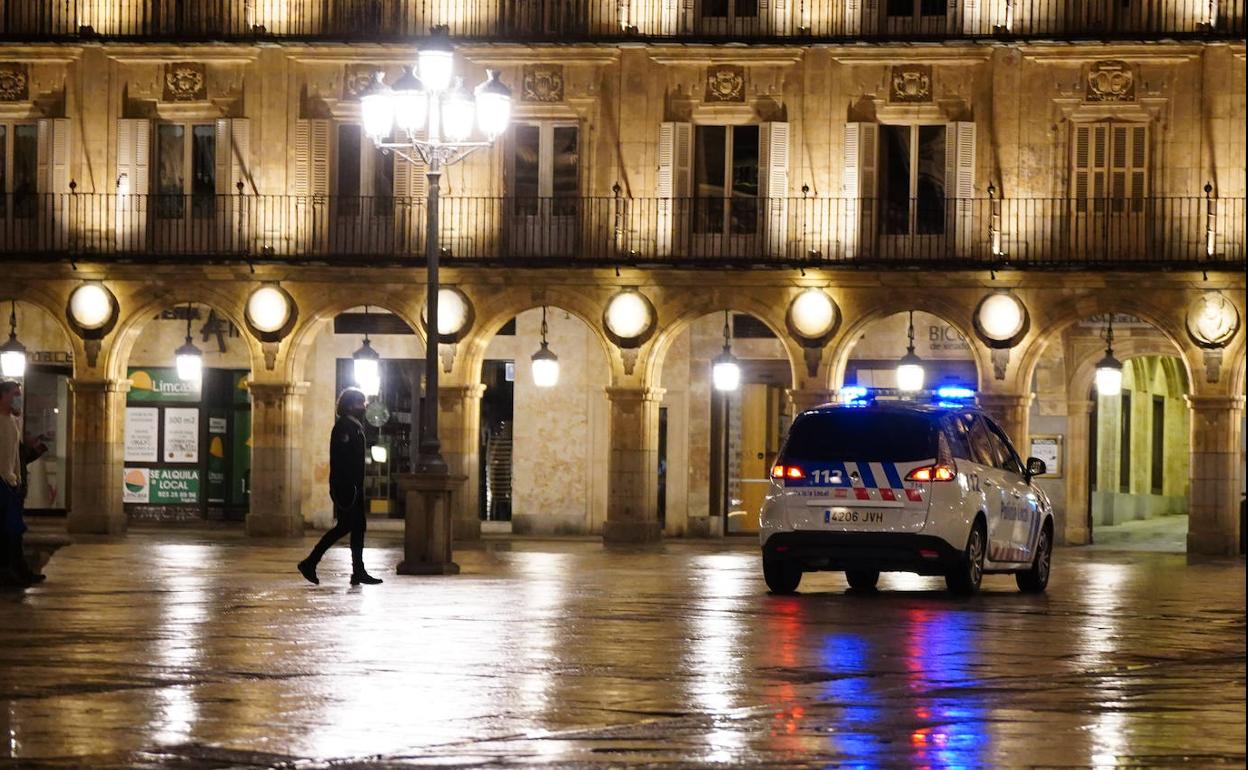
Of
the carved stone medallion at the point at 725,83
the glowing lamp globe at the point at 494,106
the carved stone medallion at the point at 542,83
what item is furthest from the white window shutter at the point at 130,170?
the glowing lamp globe at the point at 494,106

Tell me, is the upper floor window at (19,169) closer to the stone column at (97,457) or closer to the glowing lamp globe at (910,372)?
the stone column at (97,457)

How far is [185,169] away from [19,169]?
266 centimetres

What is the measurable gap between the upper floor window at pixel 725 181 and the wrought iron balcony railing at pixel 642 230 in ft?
0.11

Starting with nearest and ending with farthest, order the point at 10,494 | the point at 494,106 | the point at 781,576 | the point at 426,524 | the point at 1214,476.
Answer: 1. the point at 10,494
2. the point at 781,576
3. the point at 426,524
4. the point at 494,106
5. the point at 1214,476

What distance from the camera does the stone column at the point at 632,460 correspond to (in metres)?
36.0

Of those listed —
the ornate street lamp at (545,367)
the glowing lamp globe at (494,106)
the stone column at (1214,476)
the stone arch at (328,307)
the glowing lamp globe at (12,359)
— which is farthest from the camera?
the glowing lamp globe at (12,359)

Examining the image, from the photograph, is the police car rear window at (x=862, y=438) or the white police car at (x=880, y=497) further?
the police car rear window at (x=862, y=438)

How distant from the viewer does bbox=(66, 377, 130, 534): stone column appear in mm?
36500

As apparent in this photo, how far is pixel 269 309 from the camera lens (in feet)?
120

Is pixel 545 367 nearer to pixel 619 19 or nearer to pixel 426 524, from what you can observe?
pixel 619 19

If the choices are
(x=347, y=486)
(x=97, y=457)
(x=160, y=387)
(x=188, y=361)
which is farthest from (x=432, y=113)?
(x=160, y=387)

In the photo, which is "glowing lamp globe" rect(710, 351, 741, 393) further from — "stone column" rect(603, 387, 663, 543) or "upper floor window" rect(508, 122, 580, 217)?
"upper floor window" rect(508, 122, 580, 217)

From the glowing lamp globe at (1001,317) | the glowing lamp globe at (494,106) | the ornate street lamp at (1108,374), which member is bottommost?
the ornate street lamp at (1108,374)

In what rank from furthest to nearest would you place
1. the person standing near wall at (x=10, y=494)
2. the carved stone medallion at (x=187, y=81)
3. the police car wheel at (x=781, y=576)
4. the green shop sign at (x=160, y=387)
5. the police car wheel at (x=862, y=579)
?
1. the green shop sign at (x=160, y=387)
2. the carved stone medallion at (x=187, y=81)
3. the police car wheel at (x=862, y=579)
4. the police car wheel at (x=781, y=576)
5. the person standing near wall at (x=10, y=494)
